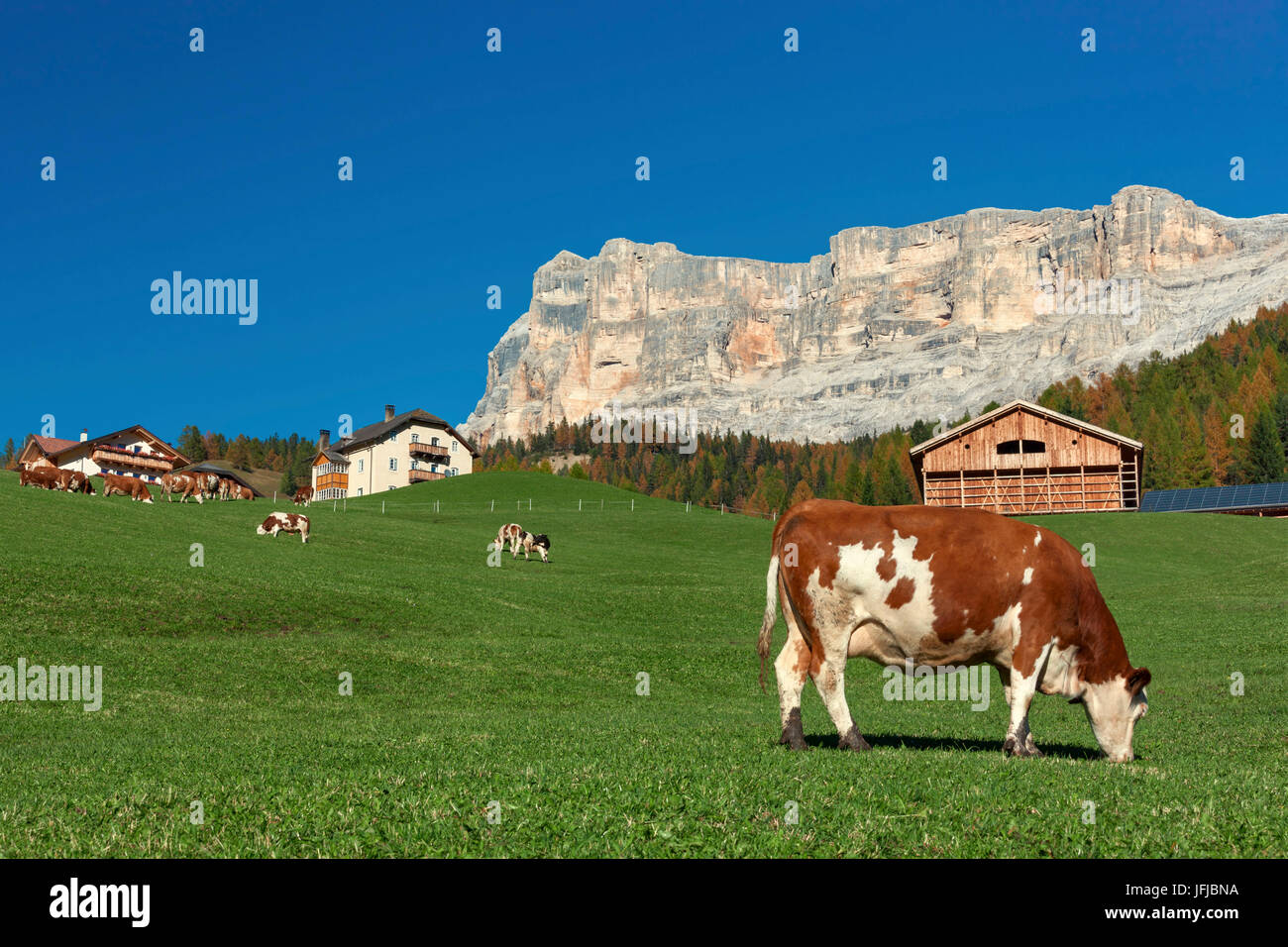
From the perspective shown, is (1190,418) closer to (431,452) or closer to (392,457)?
(431,452)

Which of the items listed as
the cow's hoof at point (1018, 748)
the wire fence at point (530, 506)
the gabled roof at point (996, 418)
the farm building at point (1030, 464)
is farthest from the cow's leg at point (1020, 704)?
the wire fence at point (530, 506)

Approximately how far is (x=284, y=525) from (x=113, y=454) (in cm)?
8803

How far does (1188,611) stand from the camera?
36.6 meters

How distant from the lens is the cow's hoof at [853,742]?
38.8 ft

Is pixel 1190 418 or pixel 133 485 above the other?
pixel 1190 418

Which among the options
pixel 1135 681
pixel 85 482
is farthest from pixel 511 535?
pixel 1135 681

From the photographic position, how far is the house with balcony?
136000mm

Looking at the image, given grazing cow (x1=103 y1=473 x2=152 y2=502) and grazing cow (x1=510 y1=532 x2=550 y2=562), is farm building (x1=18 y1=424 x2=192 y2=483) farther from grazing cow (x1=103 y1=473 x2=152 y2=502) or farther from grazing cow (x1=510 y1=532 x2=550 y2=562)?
grazing cow (x1=510 y1=532 x2=550 y2=562)

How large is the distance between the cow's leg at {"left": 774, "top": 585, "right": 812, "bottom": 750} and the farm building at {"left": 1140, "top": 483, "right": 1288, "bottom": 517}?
289ft

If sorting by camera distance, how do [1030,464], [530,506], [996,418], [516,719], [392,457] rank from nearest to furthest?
[516,719] → [1030,464] → [996,418] → [530,506] → [392,457]

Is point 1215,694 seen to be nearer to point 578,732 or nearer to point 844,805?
point 578,732

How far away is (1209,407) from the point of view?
149250 millimetres

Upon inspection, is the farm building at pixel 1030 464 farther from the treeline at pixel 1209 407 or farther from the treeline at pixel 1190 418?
the treeline at pixel 1209 407
